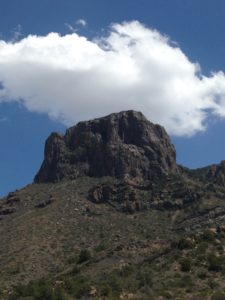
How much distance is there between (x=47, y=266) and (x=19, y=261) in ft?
18.5

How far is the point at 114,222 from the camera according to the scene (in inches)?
5699

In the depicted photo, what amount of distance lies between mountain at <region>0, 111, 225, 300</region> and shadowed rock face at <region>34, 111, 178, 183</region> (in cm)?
29

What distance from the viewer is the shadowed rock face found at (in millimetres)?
182625

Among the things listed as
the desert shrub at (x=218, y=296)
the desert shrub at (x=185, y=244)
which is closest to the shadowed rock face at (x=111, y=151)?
the desert shrub at (x=185, y=244)

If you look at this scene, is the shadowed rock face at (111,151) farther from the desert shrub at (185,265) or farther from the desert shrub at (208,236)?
the desert shrub at (185,265)

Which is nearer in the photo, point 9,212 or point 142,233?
point 142,233

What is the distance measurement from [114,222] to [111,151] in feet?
139

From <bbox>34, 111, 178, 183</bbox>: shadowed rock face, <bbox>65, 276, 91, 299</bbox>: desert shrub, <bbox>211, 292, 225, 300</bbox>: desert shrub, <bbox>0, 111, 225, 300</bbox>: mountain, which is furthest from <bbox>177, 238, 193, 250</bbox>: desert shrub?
<bbox>34, 111, 178, 183</bbox>: shadowed rock face

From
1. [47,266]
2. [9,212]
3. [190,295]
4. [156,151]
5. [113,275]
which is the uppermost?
[156,151]

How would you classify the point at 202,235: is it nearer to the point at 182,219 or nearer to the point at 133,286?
the point at 133,286

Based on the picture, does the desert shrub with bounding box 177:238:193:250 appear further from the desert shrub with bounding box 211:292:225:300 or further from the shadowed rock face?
the shadowed rock face

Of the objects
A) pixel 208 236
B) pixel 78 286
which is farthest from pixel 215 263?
pixel 78 286

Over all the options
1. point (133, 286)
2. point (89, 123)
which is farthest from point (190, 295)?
point (89, 123)

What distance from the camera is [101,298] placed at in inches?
2847
